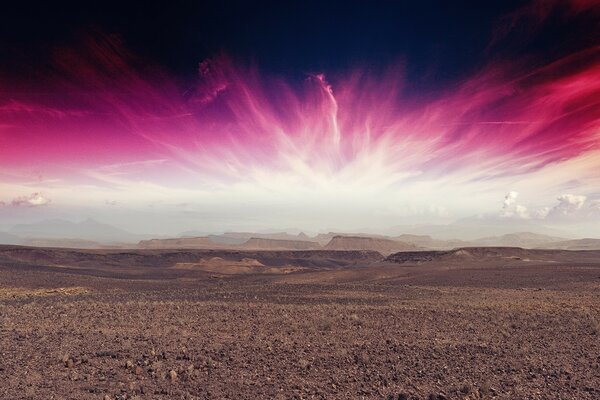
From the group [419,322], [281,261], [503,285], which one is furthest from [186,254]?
[419,322]

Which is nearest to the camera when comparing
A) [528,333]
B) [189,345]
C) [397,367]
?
[397,367]

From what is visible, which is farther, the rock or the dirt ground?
the rock

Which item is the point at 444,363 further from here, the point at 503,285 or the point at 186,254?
the point at 186,254

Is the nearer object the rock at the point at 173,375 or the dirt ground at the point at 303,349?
the dirt ground at the point at 303,349

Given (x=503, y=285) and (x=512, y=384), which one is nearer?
(x=512, y=384)

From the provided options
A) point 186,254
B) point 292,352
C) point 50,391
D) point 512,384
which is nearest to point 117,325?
point 50,391

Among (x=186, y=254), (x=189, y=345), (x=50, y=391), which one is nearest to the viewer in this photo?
(x=50, y=391)

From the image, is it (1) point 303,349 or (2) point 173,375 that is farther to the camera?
(1) point 303,349

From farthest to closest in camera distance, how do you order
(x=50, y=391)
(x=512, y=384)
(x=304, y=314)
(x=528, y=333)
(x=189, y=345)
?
(x=304, y=314), (x=528, y=333), (x=189, y=345), (x=512, y=384), (x=50, y=391)

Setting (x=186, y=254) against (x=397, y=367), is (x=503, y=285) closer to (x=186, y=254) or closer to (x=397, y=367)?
(x=397, y=367)
